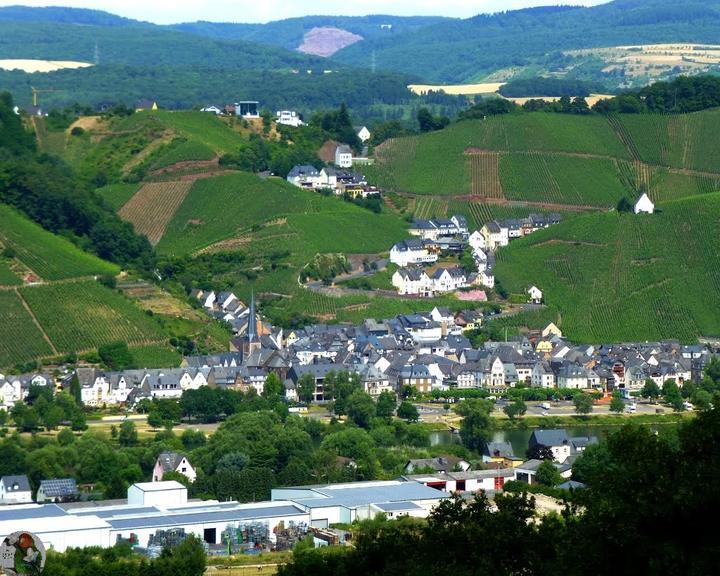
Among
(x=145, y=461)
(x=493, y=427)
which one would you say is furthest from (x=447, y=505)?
(x=493, y=427)

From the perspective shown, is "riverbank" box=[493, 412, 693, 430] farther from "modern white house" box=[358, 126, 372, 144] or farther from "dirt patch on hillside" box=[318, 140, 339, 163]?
"modern white house" box=[358, 126, 372, 144]

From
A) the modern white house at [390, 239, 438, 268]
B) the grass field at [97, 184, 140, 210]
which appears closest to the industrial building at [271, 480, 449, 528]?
the modern white house at [390, 239, 438, 268]

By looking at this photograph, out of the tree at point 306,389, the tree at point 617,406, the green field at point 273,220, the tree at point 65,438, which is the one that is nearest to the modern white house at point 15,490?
the tree at point 65,438

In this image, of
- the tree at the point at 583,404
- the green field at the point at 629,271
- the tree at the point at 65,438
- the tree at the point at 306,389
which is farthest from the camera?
the green field at the point at 629,271

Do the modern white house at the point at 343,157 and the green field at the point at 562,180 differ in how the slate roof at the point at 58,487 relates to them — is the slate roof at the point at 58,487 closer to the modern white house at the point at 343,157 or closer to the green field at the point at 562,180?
the green field at the point at 562,180

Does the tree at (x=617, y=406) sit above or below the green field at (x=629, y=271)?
below

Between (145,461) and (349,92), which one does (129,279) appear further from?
(349,92)
